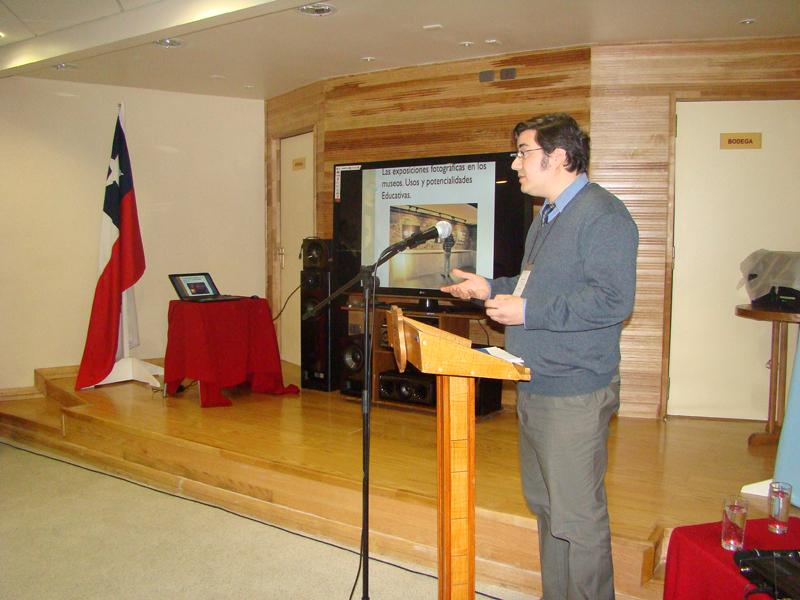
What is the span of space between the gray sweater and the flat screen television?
252 centimetres

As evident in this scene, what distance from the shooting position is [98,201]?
19.7 feet

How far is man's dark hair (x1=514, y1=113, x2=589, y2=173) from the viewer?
1902 millimetres

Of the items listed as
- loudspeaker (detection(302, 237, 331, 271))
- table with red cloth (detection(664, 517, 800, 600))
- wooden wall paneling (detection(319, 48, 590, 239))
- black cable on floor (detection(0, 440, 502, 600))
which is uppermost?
wooden wall paneling (detection(319, 48, 590, 239))

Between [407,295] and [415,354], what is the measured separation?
3097 mm

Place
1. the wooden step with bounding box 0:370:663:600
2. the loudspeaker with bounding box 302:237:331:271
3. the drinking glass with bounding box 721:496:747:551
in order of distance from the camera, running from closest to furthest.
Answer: the drinking glass with bounding box 721:496:747:551 < the wooden step with bounding box 0:370:663:600 < the loudspeaker with bounding box 302:237:331:271

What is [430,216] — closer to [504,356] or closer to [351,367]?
[351,367]

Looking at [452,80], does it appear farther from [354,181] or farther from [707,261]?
[707,261]

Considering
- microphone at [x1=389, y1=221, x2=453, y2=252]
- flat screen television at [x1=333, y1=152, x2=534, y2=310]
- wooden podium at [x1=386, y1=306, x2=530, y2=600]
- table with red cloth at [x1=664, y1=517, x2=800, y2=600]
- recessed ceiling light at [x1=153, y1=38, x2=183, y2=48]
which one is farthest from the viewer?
recessed ceiling light at [x1=153, y1=38, x2=183, y2=48]

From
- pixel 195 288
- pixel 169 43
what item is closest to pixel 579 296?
pixel 195 288

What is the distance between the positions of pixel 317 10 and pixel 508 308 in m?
2.86

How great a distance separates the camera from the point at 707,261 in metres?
4.52

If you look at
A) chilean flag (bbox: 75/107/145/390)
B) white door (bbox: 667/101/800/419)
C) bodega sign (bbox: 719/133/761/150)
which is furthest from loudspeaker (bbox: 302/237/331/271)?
bodega sign (bbox: 719/133/761/150)

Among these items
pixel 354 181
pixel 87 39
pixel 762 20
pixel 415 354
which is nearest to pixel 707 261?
pixel 762 20

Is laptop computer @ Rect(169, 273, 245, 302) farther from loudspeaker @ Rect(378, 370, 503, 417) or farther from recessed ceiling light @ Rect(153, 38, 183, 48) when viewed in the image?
recessed ceiling light @ Rect(153, 38, 183, 48)
